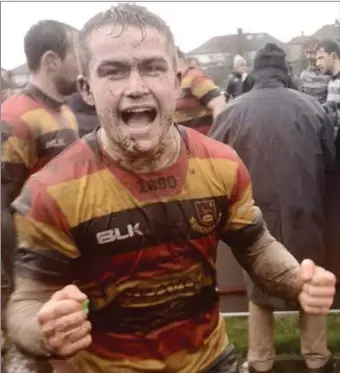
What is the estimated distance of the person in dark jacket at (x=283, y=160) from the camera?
76 cm

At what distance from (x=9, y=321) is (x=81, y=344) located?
0.08 m

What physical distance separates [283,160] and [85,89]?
0.89 ft

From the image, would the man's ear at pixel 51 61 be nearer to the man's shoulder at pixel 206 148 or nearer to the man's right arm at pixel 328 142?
the man's shoulder at pixel 206 148

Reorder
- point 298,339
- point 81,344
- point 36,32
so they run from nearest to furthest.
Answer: point 81,344, point 36,32, point 298,339

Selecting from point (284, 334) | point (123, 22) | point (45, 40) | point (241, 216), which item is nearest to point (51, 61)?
point (45, 40)

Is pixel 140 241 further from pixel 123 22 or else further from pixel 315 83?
pixel 315 83

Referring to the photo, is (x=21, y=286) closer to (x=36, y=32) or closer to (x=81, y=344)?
(x=81, y=344)

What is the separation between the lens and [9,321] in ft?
1.88

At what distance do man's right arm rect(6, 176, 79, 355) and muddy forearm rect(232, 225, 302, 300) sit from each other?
0.55 ft

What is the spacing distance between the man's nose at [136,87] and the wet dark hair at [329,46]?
0.86 feet

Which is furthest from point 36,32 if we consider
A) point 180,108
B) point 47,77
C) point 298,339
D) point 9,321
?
point 298,339

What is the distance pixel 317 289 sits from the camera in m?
0.57

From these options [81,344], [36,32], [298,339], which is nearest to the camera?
[81,344]

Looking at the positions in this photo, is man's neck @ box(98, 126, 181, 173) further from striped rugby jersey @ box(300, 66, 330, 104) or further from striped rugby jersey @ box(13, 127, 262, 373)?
striped rugby jersey @ box(300, 66, 330, 104)
